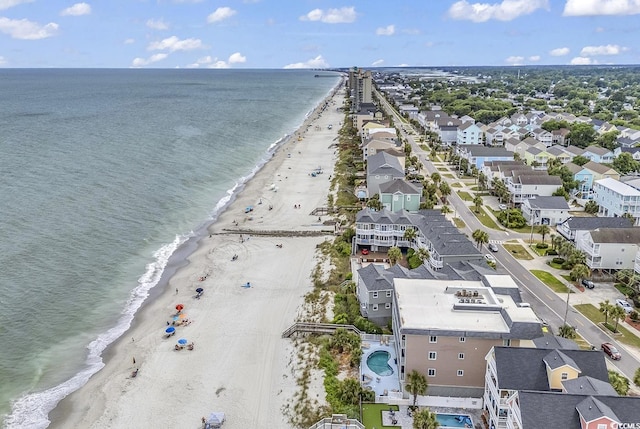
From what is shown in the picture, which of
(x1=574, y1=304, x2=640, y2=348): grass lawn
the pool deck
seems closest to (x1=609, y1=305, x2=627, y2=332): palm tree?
(x1=574, y1=304, x2=640, y2=348): grass lawn

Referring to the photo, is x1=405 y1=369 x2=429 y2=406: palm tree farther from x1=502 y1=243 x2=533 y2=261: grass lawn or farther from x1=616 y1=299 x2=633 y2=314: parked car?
x1=502 y1=243 x2=533 y2=261: grass lawn

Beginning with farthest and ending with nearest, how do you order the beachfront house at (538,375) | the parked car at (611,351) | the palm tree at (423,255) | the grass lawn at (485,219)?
the grass lawn at (485,219)
the palm tree at (423,255)
the parked car at (611,351)
the beachfront house at (538,375)

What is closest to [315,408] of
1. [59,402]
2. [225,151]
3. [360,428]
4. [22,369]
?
A: [360,428]

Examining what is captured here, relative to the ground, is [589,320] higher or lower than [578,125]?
lower

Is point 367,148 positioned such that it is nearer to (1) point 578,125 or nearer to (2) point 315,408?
(1) point 578,125

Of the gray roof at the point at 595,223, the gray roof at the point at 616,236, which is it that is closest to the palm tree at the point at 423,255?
the gray roof at the point at 616,236

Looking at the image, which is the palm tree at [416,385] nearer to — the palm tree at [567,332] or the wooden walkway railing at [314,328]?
the wooden walkway railing at [314,328]
